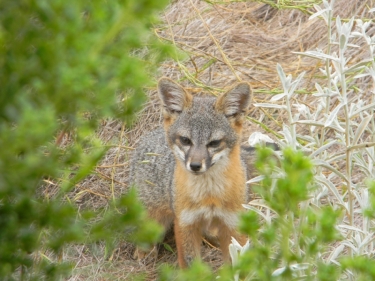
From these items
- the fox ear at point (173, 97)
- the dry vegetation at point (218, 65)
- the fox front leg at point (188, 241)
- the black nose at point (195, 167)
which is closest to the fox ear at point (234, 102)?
the fox ear at point (173, 97)

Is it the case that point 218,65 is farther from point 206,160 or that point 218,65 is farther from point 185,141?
point 206,160

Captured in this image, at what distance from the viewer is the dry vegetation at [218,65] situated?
15.5 ft

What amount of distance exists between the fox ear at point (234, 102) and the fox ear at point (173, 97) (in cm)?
20

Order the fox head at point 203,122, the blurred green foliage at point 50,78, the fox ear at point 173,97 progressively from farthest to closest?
the fox ear at point 173,97 → the fox head at point 203,122 → the blurred green foliage at point 50,78

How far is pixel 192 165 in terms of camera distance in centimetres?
362

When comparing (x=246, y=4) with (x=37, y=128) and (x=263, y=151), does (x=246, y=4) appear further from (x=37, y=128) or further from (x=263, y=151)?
(x=37, y=128)

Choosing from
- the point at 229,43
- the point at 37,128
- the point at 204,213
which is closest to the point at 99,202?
the point at 204,213

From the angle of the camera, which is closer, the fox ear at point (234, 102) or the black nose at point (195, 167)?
the black nose at point (195, 167)

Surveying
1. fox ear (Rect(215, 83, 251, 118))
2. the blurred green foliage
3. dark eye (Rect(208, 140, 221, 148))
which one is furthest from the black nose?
the blurred green foliage

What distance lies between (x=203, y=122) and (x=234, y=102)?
22 centimetres

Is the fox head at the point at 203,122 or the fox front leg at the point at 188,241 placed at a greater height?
the fox head at the point at 203,122

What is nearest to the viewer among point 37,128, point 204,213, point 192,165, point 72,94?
point 37,128

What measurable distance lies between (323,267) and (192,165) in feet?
7.43

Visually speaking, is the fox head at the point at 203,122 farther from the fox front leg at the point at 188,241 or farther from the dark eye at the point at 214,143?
the fox front leg at the point at 188,241
